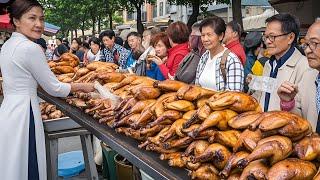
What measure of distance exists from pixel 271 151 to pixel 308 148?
13cm

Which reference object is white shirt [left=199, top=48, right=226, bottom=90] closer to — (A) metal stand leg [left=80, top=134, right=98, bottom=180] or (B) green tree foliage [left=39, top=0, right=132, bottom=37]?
(A) metal stand leg [left=80, top=134, right=98, bottom=180]

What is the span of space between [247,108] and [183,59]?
211cm

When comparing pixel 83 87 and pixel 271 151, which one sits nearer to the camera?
pixel 271 151

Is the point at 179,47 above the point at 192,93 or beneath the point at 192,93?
above

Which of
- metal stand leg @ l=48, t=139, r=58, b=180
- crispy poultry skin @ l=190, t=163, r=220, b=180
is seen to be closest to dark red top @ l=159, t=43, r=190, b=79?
metal stand leg @ l=48, t=139, r=58, b=180

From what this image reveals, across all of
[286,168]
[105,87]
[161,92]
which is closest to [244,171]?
[286,168]

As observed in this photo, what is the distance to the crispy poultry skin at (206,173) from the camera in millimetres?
1551

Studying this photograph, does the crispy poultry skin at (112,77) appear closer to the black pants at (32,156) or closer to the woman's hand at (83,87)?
the woman's hand at (83,87)

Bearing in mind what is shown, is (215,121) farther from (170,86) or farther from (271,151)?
(170,86)

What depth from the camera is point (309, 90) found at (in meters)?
2.28

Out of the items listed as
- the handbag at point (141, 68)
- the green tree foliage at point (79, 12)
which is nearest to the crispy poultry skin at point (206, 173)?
the handbag at point (141, 68)

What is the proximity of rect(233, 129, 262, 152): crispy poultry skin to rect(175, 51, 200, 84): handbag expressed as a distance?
7.01 ft

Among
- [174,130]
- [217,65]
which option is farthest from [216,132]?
[217,65]

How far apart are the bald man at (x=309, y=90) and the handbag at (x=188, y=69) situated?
1358 mm
